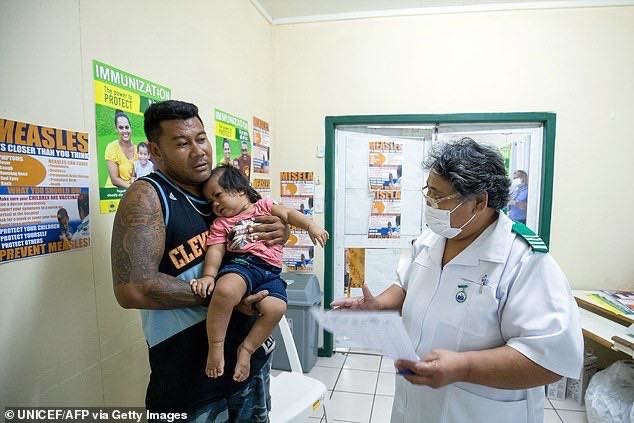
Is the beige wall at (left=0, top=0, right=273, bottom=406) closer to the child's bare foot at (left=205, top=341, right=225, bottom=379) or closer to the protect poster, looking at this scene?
the child's bare foot at (left=205, top=341, right=225, bottom=379)

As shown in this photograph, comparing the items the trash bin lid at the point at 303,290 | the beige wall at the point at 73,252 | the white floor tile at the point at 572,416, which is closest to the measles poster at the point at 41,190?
the beige wall at the point at 73,252

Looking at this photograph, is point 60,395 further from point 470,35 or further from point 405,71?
point 470,35

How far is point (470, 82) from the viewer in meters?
2.81

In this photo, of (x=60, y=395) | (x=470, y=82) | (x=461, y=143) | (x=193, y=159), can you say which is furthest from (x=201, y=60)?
(x=470, y=82)

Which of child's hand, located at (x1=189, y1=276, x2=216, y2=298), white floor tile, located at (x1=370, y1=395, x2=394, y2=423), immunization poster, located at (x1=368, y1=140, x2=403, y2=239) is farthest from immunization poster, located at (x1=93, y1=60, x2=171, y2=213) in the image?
white floor tile, located at (x1=370, y1=395, x2=394, y2=423)

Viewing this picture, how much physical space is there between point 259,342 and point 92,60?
3.89ft

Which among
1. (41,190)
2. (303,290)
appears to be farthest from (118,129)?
(303,290)

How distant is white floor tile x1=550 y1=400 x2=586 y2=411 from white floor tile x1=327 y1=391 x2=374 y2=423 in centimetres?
Answer: 132

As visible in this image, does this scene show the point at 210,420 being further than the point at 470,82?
No

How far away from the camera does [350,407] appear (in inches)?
95.7

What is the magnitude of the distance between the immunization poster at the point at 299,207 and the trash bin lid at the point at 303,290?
0.51 ft

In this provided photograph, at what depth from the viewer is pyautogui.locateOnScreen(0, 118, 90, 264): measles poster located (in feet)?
3.25

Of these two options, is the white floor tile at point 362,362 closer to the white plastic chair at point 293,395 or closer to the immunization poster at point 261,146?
the white plastic chair at point 293,395

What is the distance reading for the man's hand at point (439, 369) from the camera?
2.84 feet
